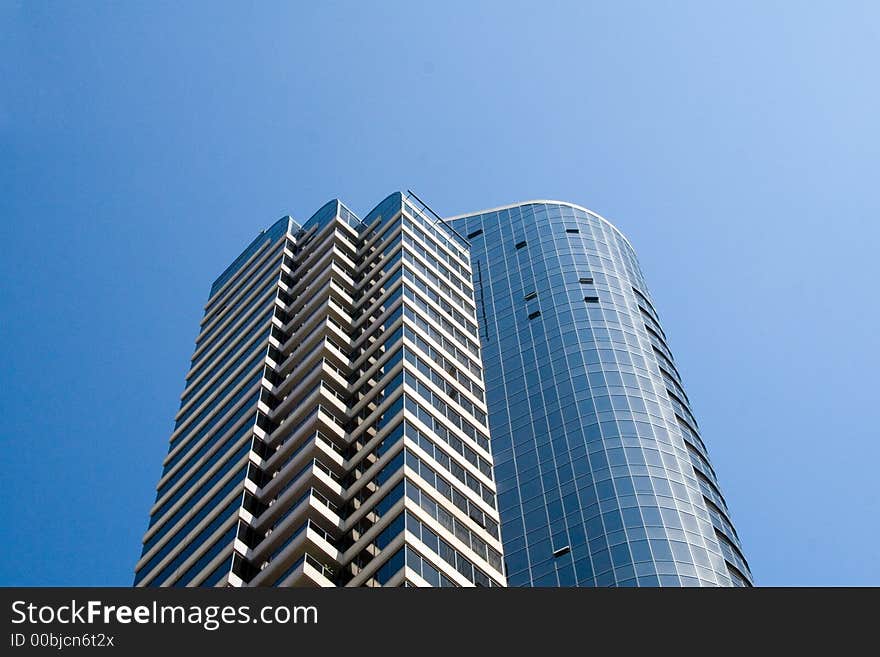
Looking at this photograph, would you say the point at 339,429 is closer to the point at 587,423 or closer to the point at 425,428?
the point at 425,428

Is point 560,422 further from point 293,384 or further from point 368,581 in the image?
point 368,581

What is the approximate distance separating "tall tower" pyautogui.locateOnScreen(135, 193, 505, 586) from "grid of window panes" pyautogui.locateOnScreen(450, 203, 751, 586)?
41.1 ft

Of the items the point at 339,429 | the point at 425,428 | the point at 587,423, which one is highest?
the point at 587,423

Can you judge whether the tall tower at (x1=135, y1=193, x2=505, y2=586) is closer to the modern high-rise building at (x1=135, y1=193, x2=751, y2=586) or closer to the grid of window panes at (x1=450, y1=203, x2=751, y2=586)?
the modern high-rise building at (x1=135, y1=193, x2=751, y2=586)

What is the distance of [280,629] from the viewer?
97.2 ft

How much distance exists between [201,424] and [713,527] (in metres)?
39.9

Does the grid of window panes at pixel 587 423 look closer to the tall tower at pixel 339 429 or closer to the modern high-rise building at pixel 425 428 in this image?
the modern high-rise building at pixel 425 428

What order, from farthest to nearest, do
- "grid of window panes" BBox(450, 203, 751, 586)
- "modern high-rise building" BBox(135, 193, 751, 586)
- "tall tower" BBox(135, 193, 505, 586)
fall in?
1. "grid of window panes" BBox(450, 203, 751, 586)
2. "modern high-rise building" BBox(135, 193, 751, 586)
3. "tall tower" BBox(135, 193, 505, 586)

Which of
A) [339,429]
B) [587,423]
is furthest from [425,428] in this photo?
[587,423]

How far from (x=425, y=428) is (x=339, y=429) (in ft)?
19.5

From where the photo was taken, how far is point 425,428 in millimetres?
68375

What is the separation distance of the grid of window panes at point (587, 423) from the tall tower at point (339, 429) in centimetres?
1252

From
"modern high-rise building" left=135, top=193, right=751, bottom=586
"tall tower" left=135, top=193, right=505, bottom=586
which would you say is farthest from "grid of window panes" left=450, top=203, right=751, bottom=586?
"tall tower" left=135, top=193, right=505, bottom=586

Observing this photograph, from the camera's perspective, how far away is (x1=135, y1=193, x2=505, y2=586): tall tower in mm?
60625
